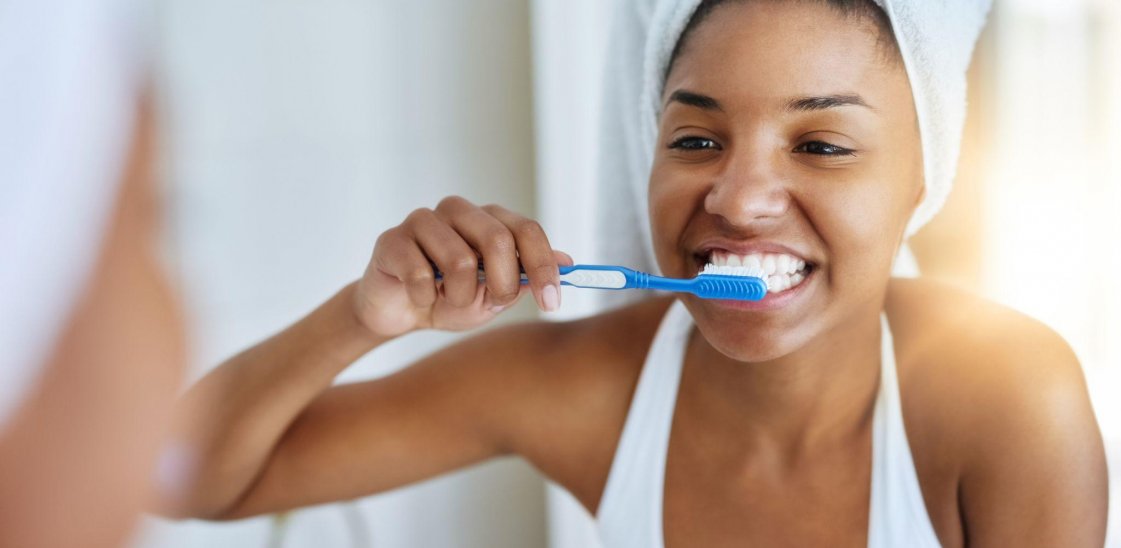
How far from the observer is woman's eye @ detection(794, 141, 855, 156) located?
62cm

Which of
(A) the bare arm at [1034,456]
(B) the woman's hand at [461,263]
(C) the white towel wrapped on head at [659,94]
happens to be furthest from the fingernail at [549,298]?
(A) the bare arm at [1034,456]

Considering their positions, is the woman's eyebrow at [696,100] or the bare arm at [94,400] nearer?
the bare arm at [94,400]

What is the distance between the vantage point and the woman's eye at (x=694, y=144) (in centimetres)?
65

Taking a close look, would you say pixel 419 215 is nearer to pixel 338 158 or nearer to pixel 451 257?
pixel 451 257

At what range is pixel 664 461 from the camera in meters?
0.79

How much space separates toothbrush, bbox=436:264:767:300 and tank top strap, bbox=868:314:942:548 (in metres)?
0.18

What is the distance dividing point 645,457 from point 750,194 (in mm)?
282

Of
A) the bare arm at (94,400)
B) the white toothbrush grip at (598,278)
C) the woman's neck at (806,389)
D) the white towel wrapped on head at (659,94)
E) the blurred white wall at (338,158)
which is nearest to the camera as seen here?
the bare arm at (94,400)

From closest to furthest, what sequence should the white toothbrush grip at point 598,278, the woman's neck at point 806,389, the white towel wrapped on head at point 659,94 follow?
the white toothbrush grip at point 598,278, the white towel wrapped on head at point 659,94, the woman's neck at point 806,389

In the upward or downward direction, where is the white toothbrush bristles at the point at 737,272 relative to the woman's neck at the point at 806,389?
upward

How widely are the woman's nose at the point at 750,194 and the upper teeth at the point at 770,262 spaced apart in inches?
1.1

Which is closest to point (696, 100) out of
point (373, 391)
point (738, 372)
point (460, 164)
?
point (738, 372)

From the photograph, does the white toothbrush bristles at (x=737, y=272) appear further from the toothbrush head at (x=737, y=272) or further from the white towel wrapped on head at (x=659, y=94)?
the white towel wrapped on head at (x=659, y=94)

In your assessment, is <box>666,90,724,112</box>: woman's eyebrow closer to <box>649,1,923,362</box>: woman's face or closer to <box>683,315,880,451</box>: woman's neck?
<box>649,1,923,362</box>: woman's face
